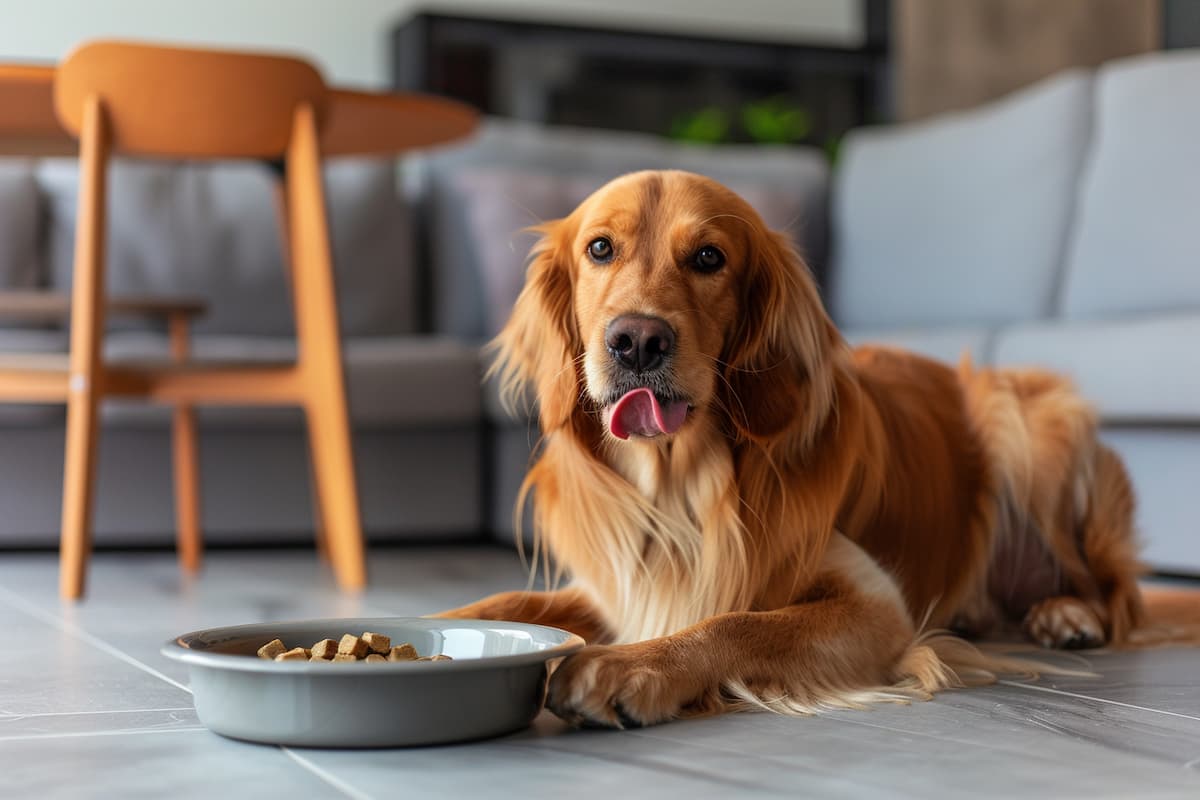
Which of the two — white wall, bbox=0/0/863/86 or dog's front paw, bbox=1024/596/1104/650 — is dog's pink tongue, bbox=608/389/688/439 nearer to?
dog's front paw, bbox=1024/596/1104/650

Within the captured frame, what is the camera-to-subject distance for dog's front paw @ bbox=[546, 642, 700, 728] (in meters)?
1.34

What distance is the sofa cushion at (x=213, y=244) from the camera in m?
4.01

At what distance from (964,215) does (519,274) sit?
1309 millimetres

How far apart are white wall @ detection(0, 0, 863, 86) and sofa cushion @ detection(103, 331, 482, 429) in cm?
310

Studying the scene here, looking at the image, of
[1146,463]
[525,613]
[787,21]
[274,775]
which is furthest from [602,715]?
[787,21]

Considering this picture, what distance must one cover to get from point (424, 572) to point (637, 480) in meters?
1.42

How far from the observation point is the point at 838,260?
14.8 feet

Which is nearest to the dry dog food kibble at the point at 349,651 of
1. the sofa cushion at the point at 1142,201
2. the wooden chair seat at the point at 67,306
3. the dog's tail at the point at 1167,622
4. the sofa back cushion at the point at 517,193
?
the dog's tail at the point at 1167,622

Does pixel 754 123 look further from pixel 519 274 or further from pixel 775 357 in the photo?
pixel 775 357

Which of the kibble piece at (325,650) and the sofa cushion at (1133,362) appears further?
the sofa cushion at (1133,362)

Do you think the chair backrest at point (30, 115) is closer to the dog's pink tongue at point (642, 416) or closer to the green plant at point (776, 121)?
the dog's pink tongue at point (642, 416)

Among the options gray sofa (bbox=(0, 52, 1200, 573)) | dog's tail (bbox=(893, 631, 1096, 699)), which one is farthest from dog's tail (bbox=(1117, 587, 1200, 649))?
gray sofa (bbox=(0, 52, 1200, 573))

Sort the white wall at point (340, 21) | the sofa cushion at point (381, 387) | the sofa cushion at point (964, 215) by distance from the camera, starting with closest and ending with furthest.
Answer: the sofa cushion at point (381, 387)
the sofa cushion at point (964, 215)
the white wall at point (340, 21)

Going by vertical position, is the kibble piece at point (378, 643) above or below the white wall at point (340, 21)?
below
